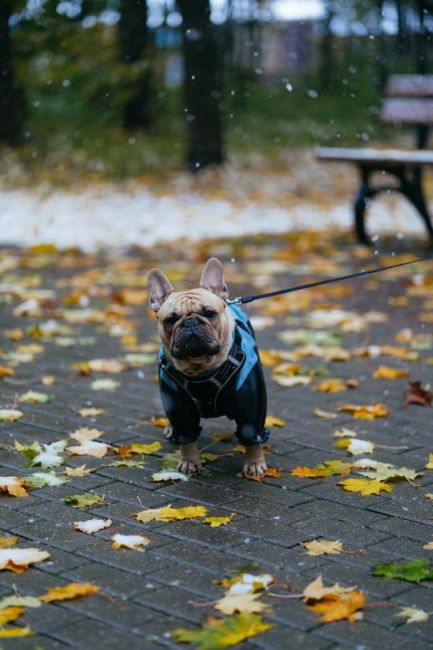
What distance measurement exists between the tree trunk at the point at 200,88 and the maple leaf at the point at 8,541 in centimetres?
1232

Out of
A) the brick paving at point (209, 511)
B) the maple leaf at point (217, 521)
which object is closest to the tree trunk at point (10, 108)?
the brick paving at point (209, 511)

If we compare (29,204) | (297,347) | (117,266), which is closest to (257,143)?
(29,204)

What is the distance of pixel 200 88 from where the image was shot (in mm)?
15742

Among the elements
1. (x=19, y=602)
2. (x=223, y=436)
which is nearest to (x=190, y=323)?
(x=223, y=436)

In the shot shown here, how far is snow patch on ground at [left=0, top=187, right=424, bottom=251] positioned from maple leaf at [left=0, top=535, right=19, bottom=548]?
7.36 meters

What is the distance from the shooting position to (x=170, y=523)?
4.05 metres

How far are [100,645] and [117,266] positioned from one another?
710 centimetres

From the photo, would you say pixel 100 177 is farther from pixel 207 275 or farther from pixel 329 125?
pixel 207 275

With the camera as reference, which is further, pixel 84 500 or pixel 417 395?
pixel 417 395

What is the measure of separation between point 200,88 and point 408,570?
12.9m

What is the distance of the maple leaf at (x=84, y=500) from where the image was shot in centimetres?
424

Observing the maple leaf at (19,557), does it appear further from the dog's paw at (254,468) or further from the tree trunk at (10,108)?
the tree trunk at (10,108)

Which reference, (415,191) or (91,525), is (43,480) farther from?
(415,191)

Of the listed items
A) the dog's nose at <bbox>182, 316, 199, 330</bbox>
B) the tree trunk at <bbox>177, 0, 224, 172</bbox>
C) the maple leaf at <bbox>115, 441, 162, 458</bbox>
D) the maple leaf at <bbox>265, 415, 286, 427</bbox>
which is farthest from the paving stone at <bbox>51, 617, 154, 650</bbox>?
the tree trunk at <bbox>177, 0, 224, 172</bbox>
